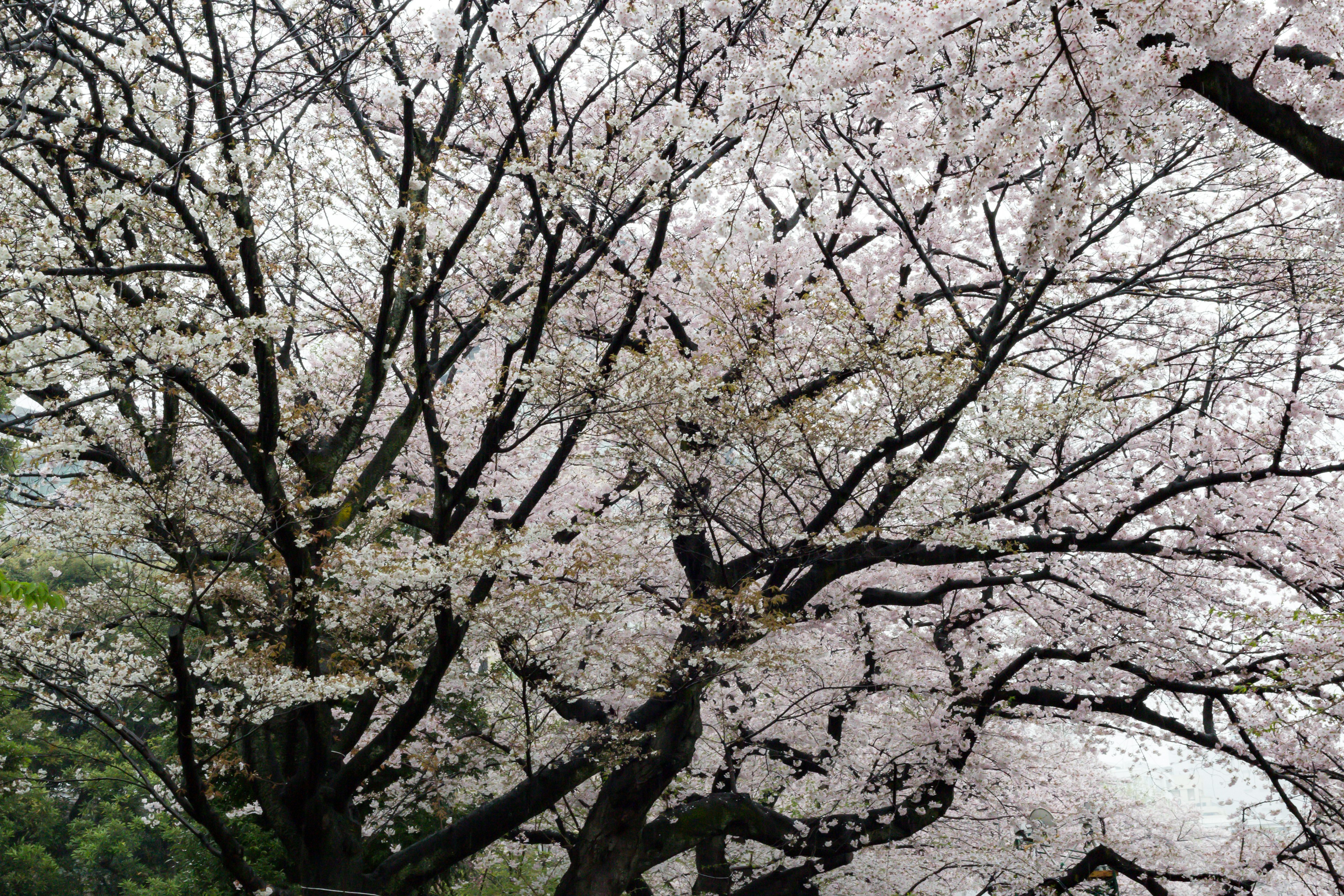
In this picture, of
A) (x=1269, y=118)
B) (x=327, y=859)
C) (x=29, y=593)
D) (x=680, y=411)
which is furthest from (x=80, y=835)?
(x=1269, y=118)

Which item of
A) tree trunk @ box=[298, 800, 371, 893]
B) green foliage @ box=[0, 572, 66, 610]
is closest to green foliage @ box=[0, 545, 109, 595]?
tree trunk @ box=[298, 800, 371, 893]

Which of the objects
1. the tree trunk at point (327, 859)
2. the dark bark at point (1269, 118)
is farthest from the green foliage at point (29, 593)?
the dark bark at point (1269, 118)

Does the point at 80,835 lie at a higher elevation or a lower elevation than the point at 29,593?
higher

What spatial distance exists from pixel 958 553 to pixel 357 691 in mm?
4362

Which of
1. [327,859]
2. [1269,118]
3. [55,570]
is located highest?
[55,570]

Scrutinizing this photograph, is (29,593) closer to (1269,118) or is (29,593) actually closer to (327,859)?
(327,859)

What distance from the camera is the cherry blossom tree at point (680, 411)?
5.04m

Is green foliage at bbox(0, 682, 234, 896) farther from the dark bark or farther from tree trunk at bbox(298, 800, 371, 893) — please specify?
the dark bark

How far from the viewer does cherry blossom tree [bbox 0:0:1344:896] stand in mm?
5039

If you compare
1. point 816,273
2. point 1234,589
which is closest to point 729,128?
point 816,273

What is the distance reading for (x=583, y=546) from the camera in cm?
721

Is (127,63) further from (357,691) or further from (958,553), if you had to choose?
(958,553)

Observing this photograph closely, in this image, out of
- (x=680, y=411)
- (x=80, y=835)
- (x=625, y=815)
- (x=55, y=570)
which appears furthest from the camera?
(x=55, y=570)

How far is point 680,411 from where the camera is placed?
256 inches
